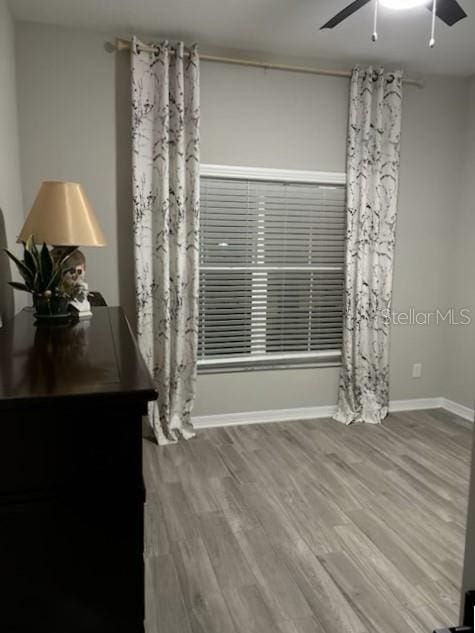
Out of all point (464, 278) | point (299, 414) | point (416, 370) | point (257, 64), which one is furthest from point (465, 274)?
point (257, 64)

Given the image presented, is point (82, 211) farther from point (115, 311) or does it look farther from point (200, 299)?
point (200, 299)

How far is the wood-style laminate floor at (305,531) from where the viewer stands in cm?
177

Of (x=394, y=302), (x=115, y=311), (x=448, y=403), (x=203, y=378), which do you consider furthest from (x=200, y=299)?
(x=448, y=403)

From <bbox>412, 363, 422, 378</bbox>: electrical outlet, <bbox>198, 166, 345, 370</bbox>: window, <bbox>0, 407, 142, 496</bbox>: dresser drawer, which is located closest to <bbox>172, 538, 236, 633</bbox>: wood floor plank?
<bbox>0, 407, 142, 496</bbox>: dresser drawer

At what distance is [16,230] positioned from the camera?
2715mm

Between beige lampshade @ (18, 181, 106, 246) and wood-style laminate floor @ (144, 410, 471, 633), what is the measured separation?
1.42 m

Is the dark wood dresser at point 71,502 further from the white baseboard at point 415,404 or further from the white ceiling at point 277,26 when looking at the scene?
the white baseboard at point 415,404

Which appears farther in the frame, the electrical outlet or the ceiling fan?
the electrical outlet

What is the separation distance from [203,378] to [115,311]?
58.3 inches

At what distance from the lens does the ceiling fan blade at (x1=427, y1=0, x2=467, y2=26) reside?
214cm

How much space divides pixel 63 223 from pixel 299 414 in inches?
98.2

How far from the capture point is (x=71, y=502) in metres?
1.08

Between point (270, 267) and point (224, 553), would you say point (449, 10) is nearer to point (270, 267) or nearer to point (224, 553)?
point (270, 267)

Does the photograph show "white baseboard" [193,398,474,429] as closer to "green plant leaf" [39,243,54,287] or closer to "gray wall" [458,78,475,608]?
"gray wall" [458,78,475,608]
